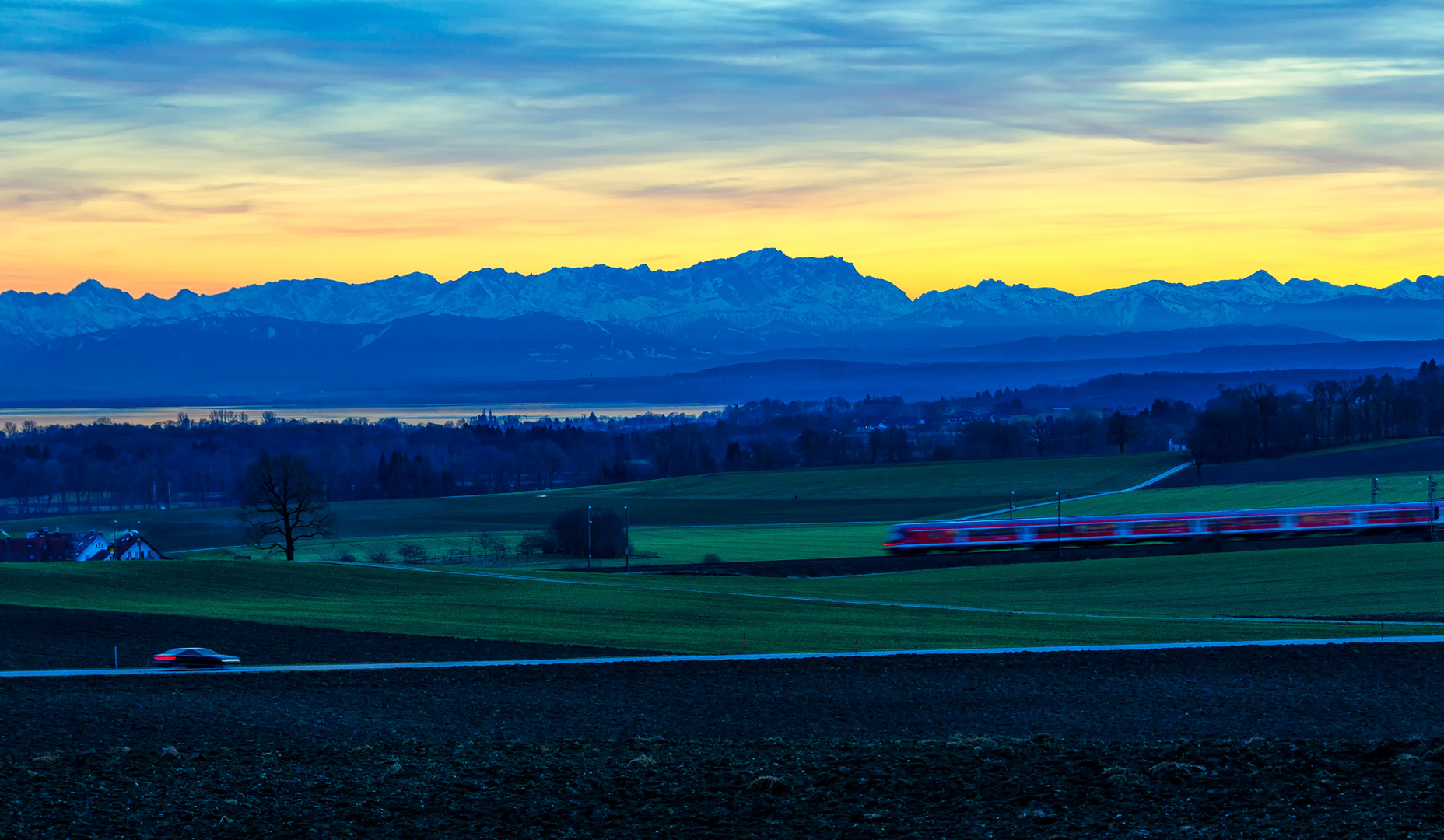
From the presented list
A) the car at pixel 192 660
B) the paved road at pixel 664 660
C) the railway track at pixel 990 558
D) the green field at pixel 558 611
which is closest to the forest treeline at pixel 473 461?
the railway track at pixel 990 558

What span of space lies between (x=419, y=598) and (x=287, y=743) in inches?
910

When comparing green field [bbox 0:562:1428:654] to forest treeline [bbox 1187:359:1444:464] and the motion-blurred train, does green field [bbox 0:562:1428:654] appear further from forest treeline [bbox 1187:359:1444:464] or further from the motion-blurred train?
forest treeline [bbox 1187:359:1444:464]

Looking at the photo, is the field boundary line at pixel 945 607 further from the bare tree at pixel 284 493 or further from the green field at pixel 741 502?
the green field at pixel 741 502

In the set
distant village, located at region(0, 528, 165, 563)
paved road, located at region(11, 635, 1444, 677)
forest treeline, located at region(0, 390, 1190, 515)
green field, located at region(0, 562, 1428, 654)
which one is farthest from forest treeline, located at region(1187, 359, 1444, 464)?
paved road, located at region(11, 635, 1444, 677)

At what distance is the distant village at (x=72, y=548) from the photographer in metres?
76.2

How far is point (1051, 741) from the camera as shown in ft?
57.0

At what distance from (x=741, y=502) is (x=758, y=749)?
8607 centimetres

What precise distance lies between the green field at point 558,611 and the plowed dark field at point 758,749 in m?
5.35

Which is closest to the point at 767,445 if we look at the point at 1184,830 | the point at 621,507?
the point at 621,507

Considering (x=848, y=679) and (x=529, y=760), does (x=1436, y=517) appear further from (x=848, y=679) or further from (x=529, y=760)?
(x=529, y=760)

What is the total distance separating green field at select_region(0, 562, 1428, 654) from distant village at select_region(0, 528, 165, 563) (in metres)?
33.3

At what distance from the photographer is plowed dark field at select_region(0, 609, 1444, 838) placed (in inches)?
563

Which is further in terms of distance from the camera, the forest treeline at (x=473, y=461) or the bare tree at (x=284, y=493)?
the forest treeline at (x=473, y=461)

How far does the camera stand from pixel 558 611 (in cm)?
3909
